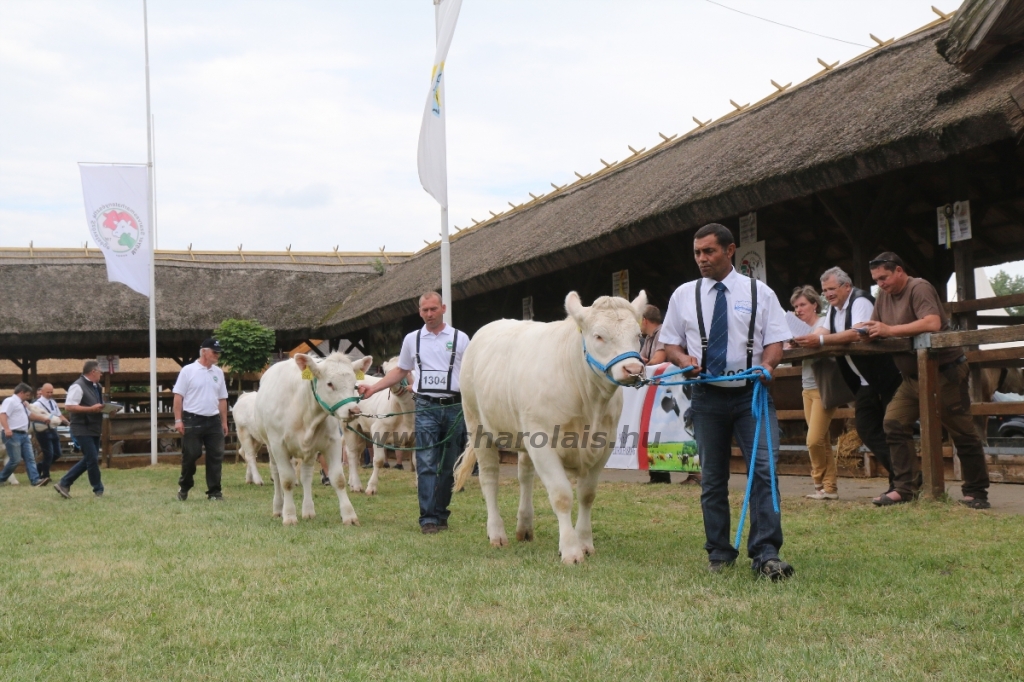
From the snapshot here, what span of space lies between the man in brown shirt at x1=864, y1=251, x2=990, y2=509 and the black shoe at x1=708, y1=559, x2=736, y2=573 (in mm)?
2875

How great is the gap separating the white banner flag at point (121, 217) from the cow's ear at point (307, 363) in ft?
46.3

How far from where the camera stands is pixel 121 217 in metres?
21.7

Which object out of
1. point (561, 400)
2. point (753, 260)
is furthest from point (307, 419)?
point (753, 260)

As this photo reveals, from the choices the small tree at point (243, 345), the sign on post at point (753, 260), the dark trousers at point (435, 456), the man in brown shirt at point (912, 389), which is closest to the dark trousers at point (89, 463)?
the dark trousers at point (435, 456)

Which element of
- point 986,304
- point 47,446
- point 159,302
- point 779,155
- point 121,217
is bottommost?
point 47,446

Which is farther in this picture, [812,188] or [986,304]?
[812,188]

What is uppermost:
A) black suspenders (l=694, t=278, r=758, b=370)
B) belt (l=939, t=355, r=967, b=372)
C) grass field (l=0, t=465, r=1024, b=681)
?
black suspenders (l=694, t=278, r=758, b=370)

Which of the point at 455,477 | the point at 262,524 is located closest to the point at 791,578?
the point at 455,477

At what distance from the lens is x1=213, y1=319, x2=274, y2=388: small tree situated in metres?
24.7

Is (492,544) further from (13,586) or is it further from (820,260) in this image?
(820,260)

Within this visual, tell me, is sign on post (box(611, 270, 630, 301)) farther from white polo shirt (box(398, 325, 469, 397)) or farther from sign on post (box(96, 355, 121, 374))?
sign on post (box(96, 355, 121, 374))

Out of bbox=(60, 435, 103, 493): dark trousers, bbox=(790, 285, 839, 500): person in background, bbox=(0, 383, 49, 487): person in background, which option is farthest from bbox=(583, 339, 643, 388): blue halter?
bbox=(0, 383, 49, 487): person in background

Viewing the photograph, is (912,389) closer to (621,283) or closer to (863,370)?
(863,370)

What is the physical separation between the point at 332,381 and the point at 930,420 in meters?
5.23
